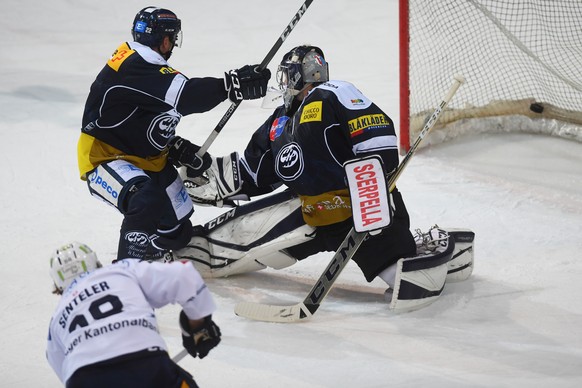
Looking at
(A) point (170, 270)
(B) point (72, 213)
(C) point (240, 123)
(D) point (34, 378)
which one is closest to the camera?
(A) point (170, 270)

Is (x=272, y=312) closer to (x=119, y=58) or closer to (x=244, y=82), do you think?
(x=244, y=82)

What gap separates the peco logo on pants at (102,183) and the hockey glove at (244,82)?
66cm

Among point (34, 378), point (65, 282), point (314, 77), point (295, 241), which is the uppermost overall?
point (314, 77)

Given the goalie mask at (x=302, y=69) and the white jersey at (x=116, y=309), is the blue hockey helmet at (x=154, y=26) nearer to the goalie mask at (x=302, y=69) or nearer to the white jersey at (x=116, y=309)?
the goalie mask at (x=302, y=69)

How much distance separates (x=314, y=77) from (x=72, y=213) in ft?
6.38

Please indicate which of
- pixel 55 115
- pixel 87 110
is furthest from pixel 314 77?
pixel 55 115

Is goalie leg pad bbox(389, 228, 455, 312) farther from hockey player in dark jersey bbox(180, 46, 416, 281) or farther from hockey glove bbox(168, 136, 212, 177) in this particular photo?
hockey glove bbox(168, 136, 212, 177)

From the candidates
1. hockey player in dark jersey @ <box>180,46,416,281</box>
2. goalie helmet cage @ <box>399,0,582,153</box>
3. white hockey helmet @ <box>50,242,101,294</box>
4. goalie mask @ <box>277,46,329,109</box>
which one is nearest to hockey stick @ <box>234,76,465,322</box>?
hockey player in dark jersey @ <box>180,46,416,281</box>

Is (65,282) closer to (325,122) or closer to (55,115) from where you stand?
(325,122)

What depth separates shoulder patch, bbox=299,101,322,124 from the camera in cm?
384

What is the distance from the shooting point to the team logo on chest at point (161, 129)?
4094 millimetres

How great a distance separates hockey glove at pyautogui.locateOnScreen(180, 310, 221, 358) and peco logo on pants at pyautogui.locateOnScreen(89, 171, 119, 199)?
4.67ft

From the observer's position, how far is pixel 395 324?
150 inches

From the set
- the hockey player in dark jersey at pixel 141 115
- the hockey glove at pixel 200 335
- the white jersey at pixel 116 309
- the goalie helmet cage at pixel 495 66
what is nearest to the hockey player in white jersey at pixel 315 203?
the hockey player in dark jersey at pixel 141 115
